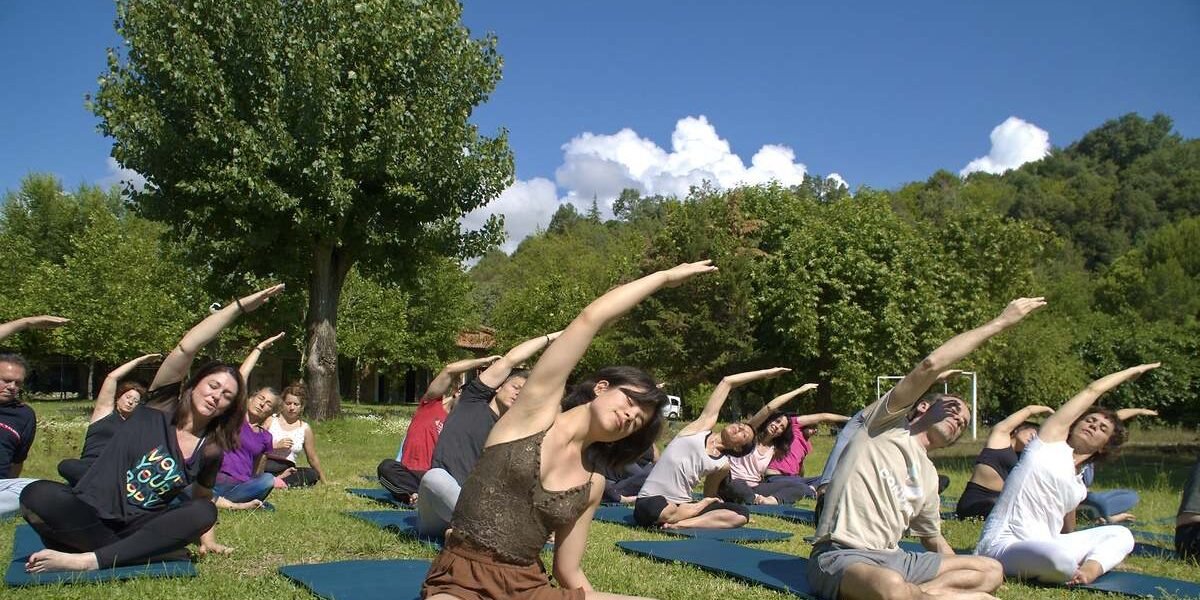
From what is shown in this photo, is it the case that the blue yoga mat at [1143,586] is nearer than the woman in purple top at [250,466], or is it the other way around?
the blue yoga mat at [1143,586]

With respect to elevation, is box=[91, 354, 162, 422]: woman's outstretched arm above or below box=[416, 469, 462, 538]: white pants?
above

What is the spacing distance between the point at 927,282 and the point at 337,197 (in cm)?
2023

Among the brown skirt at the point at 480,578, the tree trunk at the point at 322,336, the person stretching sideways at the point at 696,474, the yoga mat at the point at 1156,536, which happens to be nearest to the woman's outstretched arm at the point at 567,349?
the brown skirt at the point at 480,578

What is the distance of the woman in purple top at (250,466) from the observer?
8242 mm

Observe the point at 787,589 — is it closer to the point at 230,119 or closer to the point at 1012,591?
the point at 1012,591

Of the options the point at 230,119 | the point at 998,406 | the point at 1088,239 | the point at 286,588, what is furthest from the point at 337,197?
the point at 1088,239

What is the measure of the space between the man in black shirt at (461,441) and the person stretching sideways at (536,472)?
2.46m

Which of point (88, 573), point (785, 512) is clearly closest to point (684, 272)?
point (88, 573)

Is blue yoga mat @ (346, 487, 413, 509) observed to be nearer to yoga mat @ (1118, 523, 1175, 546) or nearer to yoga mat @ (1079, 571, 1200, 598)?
yoga mat @ (1079, 571, 1200, 598)

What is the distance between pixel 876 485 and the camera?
15.4 ft

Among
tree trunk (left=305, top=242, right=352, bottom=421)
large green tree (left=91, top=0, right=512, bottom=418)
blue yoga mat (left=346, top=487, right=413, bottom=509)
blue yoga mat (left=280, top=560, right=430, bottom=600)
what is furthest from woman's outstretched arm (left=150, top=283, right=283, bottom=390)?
tree trunk (left=305, top=242, right=352, bottom=421)

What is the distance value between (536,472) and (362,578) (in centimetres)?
214

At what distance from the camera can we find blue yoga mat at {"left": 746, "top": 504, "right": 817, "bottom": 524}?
9297 millimetres

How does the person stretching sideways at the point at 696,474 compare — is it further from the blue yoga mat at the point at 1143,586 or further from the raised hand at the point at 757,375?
the blue yoga mat at the point at 1143,586
